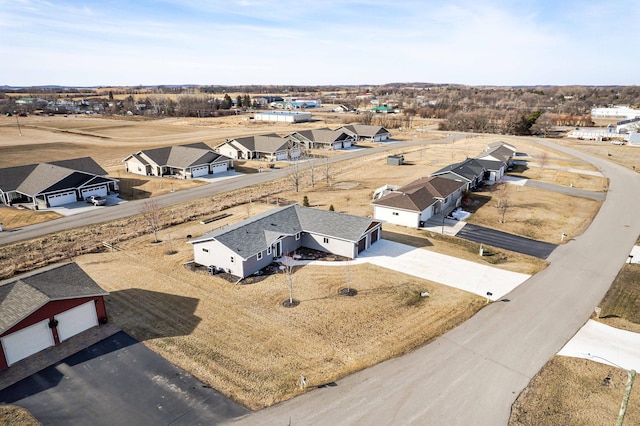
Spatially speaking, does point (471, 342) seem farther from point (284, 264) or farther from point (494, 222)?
point (494, 222)

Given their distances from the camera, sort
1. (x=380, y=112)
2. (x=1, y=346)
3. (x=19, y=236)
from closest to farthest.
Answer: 1. (x=1, y=346)
2. (x=19, y=236)
3. (x=380, y=112)

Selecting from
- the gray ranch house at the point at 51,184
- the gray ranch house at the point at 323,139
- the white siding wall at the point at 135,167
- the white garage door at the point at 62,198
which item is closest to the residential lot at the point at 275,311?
the white garage door at the point at 62,198

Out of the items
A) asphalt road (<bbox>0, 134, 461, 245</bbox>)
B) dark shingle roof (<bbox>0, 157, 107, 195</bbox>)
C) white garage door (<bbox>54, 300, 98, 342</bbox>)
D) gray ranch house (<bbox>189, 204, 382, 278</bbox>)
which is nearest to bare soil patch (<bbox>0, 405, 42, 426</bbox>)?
white garage door (<bbox>54, 300, 98, 342</bbox>)

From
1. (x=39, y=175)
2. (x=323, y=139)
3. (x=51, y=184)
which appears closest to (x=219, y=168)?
(x=51, y=184)

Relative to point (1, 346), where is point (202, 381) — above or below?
below

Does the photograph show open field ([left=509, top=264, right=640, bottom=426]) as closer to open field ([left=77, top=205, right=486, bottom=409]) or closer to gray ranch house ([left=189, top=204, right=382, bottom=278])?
open field ([left=77, top=205, right=486, bottom=409])

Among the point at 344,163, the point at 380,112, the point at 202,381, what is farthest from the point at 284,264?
the point at 380,112
